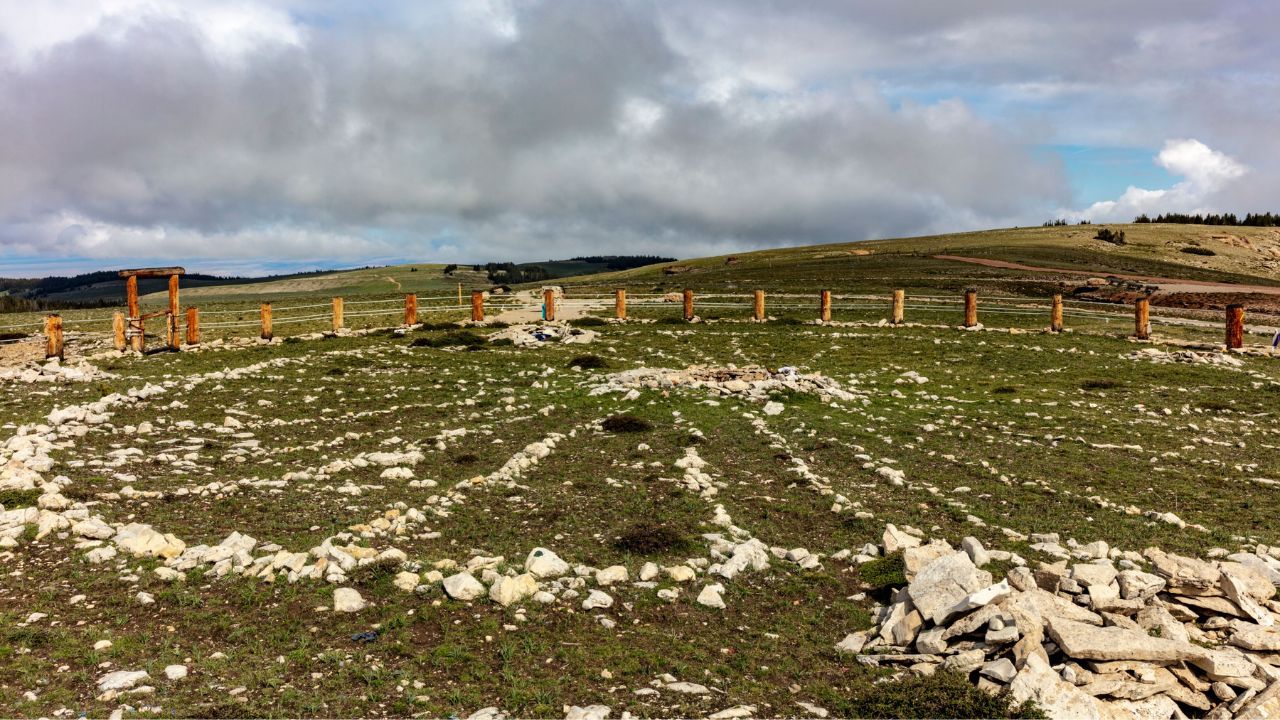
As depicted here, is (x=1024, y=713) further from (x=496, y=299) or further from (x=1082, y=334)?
(x=496, y=299)

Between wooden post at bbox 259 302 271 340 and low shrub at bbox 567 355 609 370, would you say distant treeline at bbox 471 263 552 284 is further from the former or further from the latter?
low shrub at bbox 567 355 609 370

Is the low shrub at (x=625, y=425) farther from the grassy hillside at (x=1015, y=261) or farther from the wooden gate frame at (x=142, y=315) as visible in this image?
the grassy hillside at (x=1015, y=261)

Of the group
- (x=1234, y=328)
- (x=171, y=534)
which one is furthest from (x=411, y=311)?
(x=1234, y=328)

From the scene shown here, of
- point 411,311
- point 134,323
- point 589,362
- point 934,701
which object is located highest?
point 411,311

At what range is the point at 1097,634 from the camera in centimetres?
651

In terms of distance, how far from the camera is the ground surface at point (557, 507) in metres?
6.61

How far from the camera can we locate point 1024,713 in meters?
5.92

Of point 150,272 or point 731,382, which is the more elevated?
point 150,272

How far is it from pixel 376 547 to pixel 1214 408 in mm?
20787

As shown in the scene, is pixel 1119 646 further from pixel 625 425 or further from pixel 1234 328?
pixel 1234 328

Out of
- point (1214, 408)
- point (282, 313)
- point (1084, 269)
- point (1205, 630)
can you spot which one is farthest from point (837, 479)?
point (1084, 269)

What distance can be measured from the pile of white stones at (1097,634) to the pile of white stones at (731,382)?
38.7ft

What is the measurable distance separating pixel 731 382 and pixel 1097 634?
1485cm

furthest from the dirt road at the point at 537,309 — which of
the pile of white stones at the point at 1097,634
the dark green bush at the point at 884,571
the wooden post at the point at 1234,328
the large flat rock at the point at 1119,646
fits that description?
the large flat rock at the point at 1119,646
